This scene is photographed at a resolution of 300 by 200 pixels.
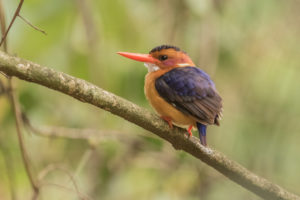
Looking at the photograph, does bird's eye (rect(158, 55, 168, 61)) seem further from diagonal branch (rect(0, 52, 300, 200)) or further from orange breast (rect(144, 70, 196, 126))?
diagonal branch (rect(0, 52, 300, 200))

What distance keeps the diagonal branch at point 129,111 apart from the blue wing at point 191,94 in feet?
0.65

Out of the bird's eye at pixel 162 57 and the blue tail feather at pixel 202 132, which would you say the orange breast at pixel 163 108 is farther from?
the bird's eye at pixel 162 57

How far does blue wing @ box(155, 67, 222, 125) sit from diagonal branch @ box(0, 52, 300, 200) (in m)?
0.20

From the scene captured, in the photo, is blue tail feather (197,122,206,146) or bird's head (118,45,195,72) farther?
bird's head (118,45,195,72)

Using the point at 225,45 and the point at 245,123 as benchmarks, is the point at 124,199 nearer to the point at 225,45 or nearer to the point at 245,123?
the point at 245,123

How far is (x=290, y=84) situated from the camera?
3775mm

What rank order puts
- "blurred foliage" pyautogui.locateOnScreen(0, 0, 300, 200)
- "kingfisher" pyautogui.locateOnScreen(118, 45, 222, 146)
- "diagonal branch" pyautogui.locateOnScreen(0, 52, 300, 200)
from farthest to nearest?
"blurred foliage" pyautogui.locateOnScreen(0, 0, 300, 200)
"kingfisher" pyautogui.locateOnScreen(118, 45, 222, 146)
"diagonal branch" pyautogui.locateOnScreen(0, 52, 300, 200)

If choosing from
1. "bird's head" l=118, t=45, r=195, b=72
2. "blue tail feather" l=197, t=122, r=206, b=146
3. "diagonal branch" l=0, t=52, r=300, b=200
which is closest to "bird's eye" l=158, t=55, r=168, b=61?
"bird's head" l=118, t=45, r=195, b=72

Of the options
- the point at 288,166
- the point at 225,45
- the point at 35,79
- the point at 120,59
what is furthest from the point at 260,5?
→ the point at 35,79

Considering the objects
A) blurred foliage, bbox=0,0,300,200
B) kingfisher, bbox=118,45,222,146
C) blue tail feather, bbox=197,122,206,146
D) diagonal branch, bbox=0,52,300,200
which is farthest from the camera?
blurred foliage, bbox=0,0,300,200

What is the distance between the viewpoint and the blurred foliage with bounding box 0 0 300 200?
2.96 m

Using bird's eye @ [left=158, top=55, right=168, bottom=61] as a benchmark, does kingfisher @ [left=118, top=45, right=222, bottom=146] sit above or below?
above

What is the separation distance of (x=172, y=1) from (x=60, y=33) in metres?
1.34

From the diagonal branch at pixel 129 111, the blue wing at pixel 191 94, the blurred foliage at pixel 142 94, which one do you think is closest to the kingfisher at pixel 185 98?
the blue wing at pixel 191 94
